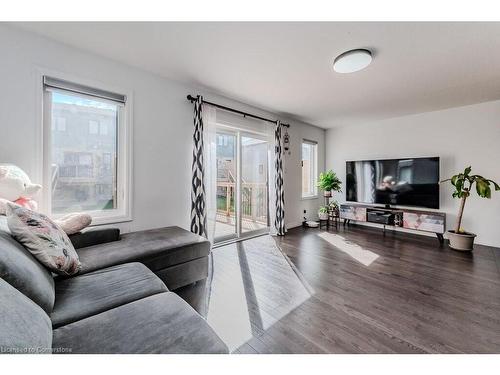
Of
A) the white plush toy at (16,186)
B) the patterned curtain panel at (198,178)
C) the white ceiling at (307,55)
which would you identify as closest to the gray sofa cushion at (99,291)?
the white plush toy at (16,186)

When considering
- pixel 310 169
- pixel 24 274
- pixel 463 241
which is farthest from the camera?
pixel 310 169

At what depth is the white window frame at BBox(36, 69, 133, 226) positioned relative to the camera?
1.97 m

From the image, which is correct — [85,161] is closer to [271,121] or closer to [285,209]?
[271,121]

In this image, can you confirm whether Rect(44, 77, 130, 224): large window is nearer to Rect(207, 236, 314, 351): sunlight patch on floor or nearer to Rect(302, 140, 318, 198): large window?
Rect(207, 236, 314, 351): sunlight patch on floor

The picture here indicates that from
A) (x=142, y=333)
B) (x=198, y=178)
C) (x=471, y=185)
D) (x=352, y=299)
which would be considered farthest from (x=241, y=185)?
(x=471, y=185)

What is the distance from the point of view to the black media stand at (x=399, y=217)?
11.8 feet

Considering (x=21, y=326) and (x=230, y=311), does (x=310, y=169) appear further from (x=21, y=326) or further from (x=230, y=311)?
(x=21, y=326)

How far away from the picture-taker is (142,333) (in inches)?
34.7

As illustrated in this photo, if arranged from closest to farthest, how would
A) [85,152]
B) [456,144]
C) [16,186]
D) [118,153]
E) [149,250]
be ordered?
[16,186]
[149,250]
[85,152]
[118,153]
[456,144]

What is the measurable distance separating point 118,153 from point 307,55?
7.57ft

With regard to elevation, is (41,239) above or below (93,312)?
above

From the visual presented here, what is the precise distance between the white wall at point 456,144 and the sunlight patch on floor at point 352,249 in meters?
1.88

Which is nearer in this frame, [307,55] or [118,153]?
[307,55]
